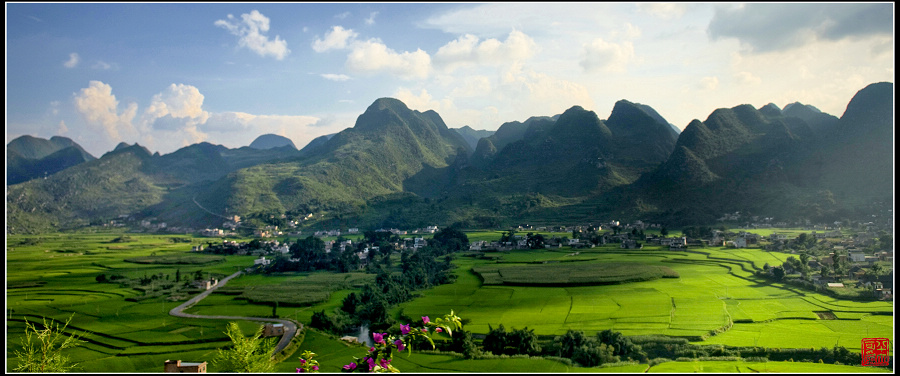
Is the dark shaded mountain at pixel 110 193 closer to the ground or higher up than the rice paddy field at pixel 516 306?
higher up

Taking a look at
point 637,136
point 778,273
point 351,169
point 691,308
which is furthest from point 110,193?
point 778,273

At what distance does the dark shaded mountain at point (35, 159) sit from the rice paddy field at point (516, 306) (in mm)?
80449

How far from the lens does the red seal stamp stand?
11.5 m

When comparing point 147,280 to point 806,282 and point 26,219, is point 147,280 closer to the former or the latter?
point 806,282

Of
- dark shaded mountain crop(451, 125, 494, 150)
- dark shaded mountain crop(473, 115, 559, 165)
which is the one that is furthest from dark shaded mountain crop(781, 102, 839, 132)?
dark shaded mountain crop(451, 125, 494, 150)

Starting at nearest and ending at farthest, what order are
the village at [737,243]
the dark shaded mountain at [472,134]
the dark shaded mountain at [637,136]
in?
the village at [737,243], the dark shaded mountain at [637,136], the dark shaded mountain at [472,134]

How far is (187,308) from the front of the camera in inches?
839

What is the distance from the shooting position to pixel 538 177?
62719mm

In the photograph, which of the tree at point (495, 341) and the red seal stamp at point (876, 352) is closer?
the red seal stamp at point (876, 352)

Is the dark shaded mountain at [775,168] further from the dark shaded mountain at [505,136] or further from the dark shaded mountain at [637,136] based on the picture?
the dark shaded mountain at [505,136]

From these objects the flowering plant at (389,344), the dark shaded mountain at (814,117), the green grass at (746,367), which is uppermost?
the dark shaded mountain at (814,117)

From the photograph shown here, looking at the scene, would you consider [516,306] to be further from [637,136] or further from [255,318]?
[637,136]

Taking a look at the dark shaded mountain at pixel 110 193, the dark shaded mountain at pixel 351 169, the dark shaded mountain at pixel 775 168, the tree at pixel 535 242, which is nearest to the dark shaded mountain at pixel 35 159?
the dark shaded mountain at pixel 110 193

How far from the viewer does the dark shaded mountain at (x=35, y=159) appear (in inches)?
3726
